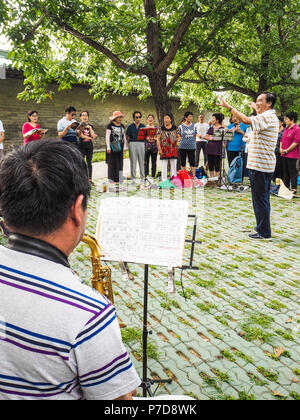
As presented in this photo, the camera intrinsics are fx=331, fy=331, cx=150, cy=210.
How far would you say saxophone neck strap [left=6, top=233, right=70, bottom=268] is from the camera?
1034 mm

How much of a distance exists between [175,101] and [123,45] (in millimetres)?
13790

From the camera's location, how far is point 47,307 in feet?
3.12

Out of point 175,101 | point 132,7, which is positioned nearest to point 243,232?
point 132,7

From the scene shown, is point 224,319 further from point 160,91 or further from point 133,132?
point 160,91

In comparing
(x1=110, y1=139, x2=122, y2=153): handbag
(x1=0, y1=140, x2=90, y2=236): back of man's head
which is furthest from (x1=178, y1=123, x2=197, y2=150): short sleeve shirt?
(x1=0, y1=140, x2=90, y2=236): back of man's head

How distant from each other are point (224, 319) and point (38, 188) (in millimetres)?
2735

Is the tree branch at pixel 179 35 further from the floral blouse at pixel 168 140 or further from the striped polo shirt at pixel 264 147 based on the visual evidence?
the striped polo shirt at pixel 264 147

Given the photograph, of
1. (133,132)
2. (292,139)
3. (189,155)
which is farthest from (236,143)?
(133,132)

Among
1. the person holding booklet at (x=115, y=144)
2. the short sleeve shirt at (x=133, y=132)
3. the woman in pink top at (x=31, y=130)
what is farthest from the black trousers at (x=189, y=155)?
the woman in pink top at (x=31, y=130)

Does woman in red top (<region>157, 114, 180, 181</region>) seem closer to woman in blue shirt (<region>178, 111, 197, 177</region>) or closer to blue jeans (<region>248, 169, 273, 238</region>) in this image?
woman in blue shirt (<region>178, 111, 197, 177</region>)

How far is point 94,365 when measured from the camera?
949 mm

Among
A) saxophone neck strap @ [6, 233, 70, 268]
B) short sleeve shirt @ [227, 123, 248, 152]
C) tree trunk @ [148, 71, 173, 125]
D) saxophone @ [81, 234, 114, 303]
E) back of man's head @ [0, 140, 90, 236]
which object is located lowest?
saxophone @ [81, 234, 114, 303]

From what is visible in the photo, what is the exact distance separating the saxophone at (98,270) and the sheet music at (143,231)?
2.3 inches
